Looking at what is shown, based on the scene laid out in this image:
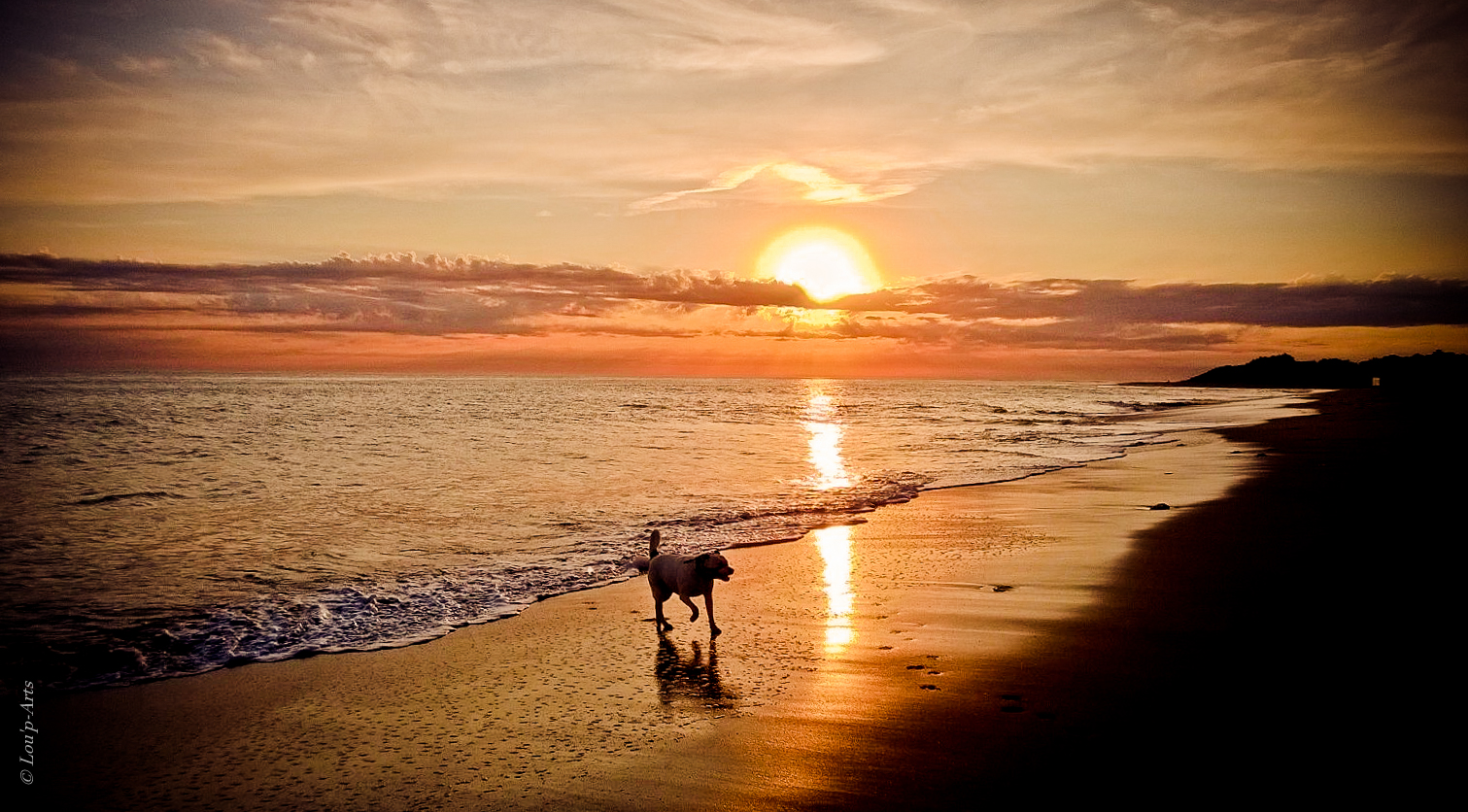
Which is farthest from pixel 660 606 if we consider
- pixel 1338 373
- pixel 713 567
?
pixel 1338 373

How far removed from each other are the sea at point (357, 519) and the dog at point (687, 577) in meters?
2.03

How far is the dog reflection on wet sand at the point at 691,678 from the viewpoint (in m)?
6.07

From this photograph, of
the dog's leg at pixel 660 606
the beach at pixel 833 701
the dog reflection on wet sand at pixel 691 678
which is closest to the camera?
the beach at pixel 833 701

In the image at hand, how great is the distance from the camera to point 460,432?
122ft

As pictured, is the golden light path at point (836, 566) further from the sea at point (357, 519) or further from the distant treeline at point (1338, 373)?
the distant treeline at point (1338, 373)

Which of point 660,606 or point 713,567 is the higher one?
point 713,567

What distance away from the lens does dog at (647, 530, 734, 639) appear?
7664 millimetres

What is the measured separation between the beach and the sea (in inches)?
40.1

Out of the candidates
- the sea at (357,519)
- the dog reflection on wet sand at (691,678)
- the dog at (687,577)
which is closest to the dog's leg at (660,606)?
the dog at (687,577)

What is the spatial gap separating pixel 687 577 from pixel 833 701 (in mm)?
2347

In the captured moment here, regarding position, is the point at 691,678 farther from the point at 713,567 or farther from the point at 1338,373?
the point at 1338,373

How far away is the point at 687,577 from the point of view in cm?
786

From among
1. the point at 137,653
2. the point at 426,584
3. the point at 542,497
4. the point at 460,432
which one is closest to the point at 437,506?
the point at 542,497

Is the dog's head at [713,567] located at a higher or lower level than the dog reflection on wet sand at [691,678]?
higher
